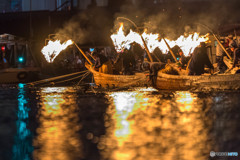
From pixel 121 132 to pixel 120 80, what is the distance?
1158 centimetres

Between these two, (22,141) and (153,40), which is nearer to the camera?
(22,141)

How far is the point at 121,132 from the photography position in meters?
7.19

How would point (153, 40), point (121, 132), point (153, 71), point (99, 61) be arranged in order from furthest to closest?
point (153, 40) → point (99, 61) → point (153, 71) → point (121, 132)

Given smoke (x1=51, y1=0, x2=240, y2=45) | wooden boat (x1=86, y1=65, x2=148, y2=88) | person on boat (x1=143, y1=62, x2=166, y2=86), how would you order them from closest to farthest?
person on boat (x1=143, y1=62, x2=166, y2=86), wooden boat (x1=86, y1=65, x2=148, y2=88), smoke (x1=51, y1=0, x2=240, y2=45)

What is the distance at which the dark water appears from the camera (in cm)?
561

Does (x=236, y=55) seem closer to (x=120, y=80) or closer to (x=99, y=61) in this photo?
(x=120, y=80)

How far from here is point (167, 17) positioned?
1635 inches

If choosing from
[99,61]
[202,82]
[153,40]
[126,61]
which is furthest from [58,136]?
[153,40]

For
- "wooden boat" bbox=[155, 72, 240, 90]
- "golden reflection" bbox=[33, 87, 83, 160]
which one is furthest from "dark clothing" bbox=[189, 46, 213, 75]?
"golden reflection" bbox=[33, 87, 83, 160]

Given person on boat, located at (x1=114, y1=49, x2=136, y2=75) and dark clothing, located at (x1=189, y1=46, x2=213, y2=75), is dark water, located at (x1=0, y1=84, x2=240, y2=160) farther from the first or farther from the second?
person on boat, located at (x1=114, y1=49, x2=136, y2=75)

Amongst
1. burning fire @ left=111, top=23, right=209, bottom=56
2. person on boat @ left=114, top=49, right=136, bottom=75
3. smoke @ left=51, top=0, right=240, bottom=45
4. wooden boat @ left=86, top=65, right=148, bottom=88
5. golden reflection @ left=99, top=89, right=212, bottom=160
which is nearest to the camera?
golden reflection @ left=99, top=89, right=212, bottom=160

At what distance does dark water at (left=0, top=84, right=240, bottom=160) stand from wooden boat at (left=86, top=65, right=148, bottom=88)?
674 centimetres

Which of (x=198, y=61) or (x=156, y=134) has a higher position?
(x=198, y=61)

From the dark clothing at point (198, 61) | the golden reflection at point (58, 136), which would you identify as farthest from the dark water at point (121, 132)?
the dark clothing at point (198, 61)
